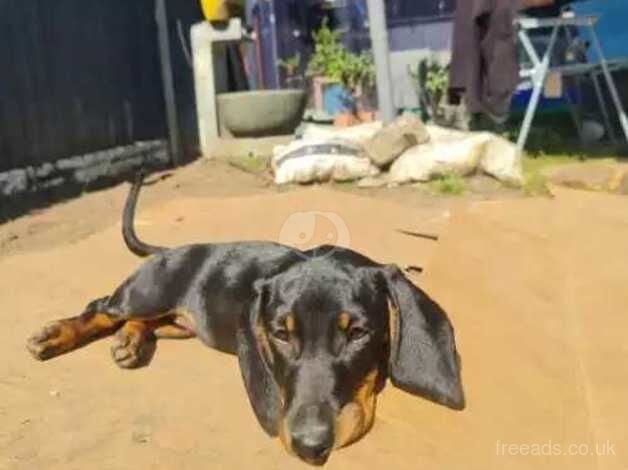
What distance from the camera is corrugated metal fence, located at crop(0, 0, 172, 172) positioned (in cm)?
662

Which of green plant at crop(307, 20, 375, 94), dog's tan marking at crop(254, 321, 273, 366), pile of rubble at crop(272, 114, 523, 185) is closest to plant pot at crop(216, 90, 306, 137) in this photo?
pile of rubble at crop(272, 114, 523, 185)

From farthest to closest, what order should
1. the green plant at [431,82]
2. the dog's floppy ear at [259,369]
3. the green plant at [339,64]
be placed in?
the green plant at [339,64], the green plant at [431,82], the dog's floppy ear at [259,369]

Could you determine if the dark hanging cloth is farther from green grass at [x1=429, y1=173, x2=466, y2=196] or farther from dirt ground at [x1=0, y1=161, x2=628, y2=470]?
dirt ground at [x1=0, y1=161, x2=628, y2=470]

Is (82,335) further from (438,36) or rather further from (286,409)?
(438,36)

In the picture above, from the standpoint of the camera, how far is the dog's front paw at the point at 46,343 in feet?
11.2

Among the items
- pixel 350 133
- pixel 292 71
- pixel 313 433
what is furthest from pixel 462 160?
pixel 292 71

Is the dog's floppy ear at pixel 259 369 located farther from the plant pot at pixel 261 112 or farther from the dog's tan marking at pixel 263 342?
the plant pot at pixel 261 112

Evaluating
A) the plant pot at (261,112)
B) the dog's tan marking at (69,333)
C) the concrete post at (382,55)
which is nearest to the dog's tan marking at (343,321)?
the dog's tan marking at (69,333)

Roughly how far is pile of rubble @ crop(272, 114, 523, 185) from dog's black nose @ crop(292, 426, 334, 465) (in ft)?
14.7

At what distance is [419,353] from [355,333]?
0.27 metres

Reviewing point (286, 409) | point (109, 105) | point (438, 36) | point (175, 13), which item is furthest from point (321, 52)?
point (286, 409)

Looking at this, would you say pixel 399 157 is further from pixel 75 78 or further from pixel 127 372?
pixel 127 372

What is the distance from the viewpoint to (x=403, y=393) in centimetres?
279

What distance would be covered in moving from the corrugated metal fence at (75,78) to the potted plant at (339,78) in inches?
102
